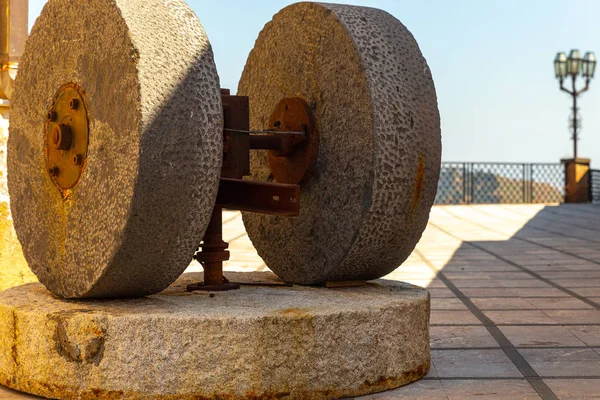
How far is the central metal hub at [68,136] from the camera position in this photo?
3.29m

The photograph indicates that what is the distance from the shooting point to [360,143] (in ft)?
11.5

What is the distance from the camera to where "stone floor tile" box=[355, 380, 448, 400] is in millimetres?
3141

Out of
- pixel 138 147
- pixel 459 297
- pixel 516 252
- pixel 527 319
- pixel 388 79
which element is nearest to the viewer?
pixel 138 147

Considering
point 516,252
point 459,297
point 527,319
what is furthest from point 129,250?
point 516,252

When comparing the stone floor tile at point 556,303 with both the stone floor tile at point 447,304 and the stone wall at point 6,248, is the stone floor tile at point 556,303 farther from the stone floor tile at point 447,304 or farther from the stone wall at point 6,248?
the stone wall at point 6,248

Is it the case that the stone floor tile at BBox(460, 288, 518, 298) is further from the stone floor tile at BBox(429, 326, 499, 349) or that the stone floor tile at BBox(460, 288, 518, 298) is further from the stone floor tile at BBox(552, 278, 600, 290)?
the stone floor tile at BBox(429, 326, 499, 349)

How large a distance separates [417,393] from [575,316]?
7.10 feet

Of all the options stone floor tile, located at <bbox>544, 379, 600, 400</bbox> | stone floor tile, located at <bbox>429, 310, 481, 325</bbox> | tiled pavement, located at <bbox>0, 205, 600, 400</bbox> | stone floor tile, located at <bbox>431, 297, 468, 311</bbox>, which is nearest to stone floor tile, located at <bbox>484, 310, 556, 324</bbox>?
tiled pavement, located at <bbox>0, 205, 600, 400</bbox>

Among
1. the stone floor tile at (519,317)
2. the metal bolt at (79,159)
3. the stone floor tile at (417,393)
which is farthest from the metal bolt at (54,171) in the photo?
the stone floor tile at (519,317)

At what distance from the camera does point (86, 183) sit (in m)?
3.23

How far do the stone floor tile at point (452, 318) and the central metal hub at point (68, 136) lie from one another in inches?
91.0

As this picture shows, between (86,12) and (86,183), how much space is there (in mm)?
684

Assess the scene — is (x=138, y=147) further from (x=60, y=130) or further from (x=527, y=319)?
(x=527, y=319)

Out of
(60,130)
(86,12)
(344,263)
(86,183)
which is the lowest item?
(344,263)
